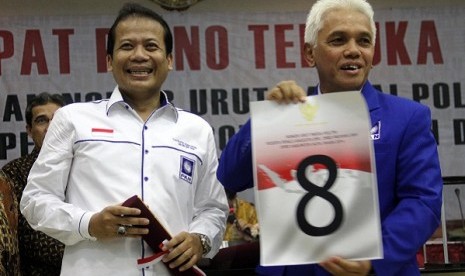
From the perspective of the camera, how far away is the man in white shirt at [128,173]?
7.61 feet

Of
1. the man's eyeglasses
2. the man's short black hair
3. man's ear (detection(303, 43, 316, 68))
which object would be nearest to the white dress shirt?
the man's short black hair

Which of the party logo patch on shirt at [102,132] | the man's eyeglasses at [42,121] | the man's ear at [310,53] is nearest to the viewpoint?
the man's ear at [310,53]

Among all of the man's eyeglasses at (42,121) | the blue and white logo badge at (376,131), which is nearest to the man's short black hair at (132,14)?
the blue and white logo badge at (376,131)

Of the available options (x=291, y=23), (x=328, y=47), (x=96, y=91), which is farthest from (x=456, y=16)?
(x=328, y=47)

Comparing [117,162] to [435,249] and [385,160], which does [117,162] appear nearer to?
[385,160]

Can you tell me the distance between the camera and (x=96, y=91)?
587 centimetres

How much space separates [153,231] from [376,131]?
665 millimetres

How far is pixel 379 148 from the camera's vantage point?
2.07 m

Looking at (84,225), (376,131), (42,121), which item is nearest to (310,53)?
(376,131)

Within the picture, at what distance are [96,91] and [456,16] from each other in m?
2.64

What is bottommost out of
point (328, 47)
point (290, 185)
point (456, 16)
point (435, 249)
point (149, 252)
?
point (435, 249)

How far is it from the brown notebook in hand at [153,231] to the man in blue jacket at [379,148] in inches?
8.5

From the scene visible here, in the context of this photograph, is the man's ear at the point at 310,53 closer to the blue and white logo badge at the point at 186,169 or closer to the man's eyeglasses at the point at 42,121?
the blue and white logo badge at the point at 186,169

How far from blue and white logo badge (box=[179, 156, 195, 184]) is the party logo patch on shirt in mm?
221
